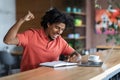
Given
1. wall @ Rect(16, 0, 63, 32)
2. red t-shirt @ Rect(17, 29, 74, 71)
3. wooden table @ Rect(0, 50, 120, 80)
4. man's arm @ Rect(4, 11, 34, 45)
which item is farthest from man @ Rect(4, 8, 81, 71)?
wall @ Rect(16, 0, 63, 32)

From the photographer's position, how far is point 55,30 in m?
2.58

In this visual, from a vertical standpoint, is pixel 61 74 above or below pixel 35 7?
below

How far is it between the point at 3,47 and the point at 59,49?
11.7ft

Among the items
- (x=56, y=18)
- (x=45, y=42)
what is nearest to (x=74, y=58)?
(x=45, y=42)

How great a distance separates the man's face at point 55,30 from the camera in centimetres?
257

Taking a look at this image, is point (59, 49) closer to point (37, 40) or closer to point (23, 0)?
point (37, 40)

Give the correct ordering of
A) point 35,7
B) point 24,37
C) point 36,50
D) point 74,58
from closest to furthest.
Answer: point 24,37 → point 36,50 → point 74,58 → point 35,7

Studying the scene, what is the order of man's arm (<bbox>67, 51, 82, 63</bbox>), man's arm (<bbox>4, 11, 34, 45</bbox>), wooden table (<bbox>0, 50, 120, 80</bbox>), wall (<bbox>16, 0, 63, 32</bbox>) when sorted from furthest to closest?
wall (<bbox>16, 0, 63, 32</bbox>), man's arm (<bbox>67, 51, 82, 63</bbox>), man's arm (<bbox>4, 11, 34, 45</bbox>), wooden table (<bbox>0, 50, 120, 80</bbox>)

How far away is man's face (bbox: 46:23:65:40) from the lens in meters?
2.57

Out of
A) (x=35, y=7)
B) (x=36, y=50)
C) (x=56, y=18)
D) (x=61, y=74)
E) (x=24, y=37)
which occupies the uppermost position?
(x=35, y=7)

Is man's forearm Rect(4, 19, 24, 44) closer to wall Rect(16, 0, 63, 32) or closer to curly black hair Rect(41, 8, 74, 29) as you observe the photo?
curly black hair Rect(41, 8, 74, 29)

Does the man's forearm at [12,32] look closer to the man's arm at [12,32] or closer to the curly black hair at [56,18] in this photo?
the man's arm at [12,32]

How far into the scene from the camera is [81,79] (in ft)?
5.71

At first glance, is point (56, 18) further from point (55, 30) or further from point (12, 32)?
point (12, 32)
